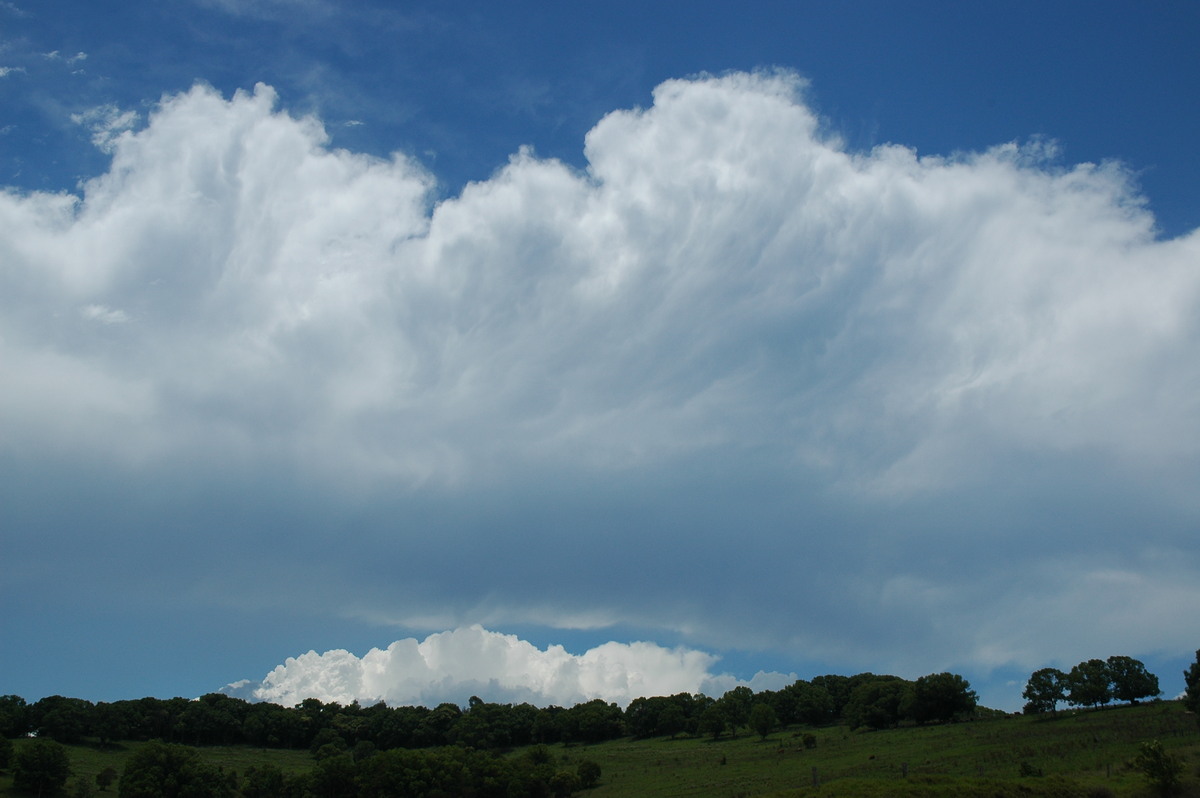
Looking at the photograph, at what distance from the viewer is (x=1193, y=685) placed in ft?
289

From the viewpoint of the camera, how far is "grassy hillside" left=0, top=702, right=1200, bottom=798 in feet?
176

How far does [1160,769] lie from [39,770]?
117 meters

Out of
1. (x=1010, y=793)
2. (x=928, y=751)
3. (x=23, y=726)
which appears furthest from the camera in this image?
(x=23, y=726)

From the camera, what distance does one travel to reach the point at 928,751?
89375 millimetres

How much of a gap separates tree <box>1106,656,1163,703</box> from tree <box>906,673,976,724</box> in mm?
20189

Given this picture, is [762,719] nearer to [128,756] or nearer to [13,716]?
[128,756]

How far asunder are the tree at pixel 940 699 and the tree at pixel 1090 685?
598 inches

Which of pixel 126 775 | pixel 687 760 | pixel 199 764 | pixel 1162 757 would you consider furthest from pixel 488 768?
pixel 1162 757

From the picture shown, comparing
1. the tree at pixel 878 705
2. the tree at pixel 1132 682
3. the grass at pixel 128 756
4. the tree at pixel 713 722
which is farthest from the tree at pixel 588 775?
the tree at pixel 1132 682

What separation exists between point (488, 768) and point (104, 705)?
87822 mm

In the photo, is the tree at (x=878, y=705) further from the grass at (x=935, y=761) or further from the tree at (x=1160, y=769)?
the tree at (x=1160, y=769)

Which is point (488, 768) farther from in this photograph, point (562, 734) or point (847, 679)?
point (847, 679)

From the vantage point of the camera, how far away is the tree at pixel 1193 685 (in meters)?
86.2

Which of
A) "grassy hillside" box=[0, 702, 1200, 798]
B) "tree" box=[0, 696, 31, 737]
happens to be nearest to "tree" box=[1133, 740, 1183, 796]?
"grassy hillside" box=[0, 702, 1200, 798]
